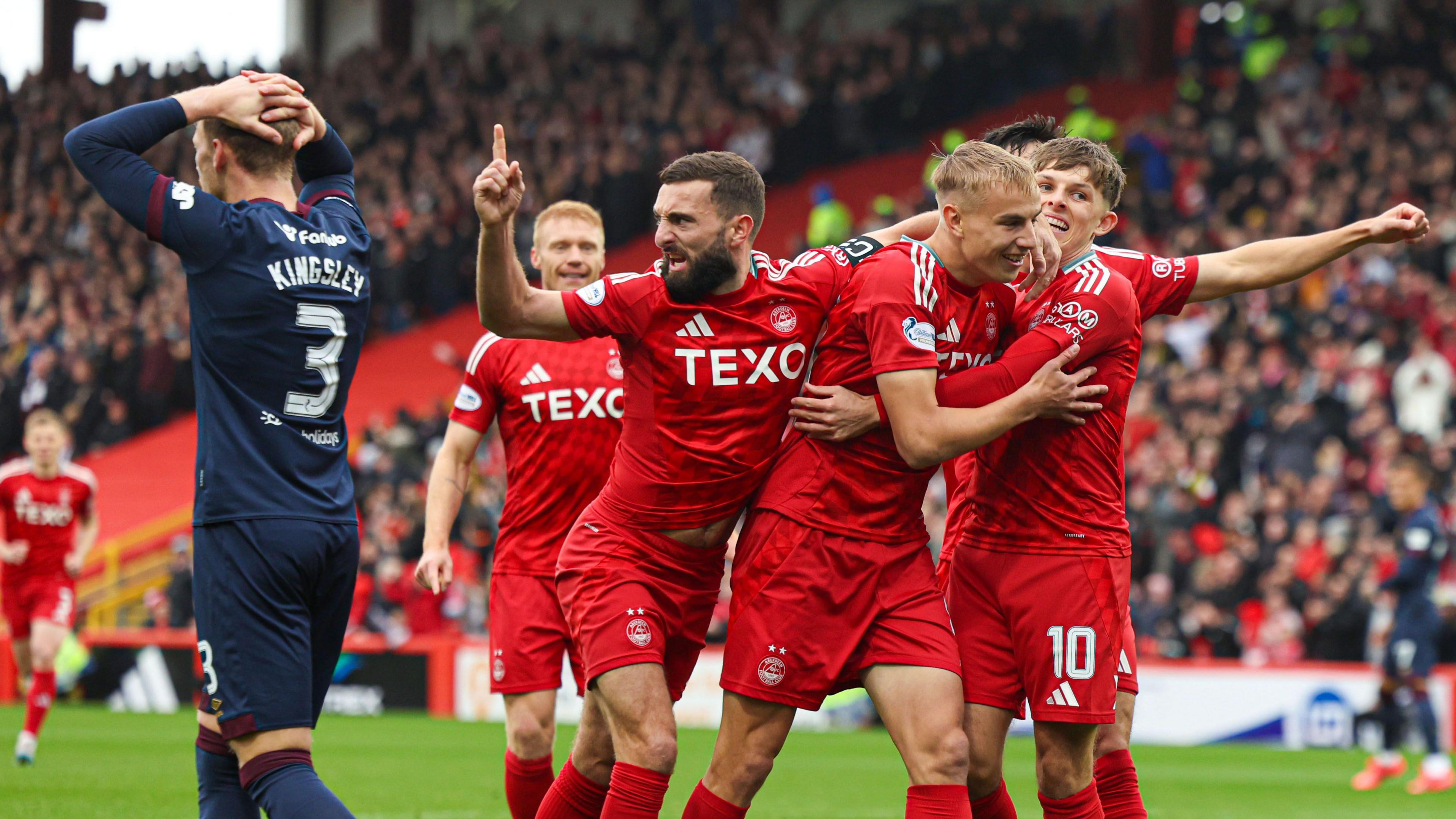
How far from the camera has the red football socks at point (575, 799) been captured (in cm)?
591

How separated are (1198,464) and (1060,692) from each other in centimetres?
1215

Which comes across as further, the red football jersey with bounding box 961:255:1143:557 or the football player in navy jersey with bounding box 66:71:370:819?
the red football jersey with bounding box 961:255:1143:557

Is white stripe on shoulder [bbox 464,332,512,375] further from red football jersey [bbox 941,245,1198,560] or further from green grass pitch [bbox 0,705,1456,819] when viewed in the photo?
green grass pitch [bbox 0,705,1456,819]

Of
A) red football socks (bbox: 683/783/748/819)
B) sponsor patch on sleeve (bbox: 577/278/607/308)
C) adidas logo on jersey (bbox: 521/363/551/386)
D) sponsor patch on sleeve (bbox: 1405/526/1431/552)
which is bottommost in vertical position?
red football socks (bbox: 683/783/748/819)

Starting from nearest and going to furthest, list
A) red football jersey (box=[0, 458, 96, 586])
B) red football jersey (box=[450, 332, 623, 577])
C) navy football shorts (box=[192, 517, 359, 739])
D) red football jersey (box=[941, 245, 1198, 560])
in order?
navy football shorts (box=[192, 517, 359, 739]), red football jersey (box=[941, 245, 1198, 560]), red football jersey (box=[450, 332, 623, 577]), red football jersey (box=[0, 458, 96, 586])

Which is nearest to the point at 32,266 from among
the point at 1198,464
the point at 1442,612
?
the point at 1198,464

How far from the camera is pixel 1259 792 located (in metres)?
11.6

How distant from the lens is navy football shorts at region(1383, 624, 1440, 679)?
1160cm

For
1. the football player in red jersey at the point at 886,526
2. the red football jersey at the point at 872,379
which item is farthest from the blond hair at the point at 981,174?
the red football jersey at the point at 872,379

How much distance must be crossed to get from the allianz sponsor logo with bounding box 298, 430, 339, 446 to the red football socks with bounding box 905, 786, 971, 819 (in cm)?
200

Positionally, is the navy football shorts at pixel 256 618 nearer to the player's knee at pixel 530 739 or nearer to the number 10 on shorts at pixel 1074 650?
the player's knee at pixel 530 739

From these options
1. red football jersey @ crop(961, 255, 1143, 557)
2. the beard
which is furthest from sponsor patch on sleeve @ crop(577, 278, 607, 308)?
red football jersey @ crop(961, 255, 1143, 557)

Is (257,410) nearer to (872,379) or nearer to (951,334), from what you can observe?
(872,379)

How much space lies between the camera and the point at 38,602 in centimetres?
1289
